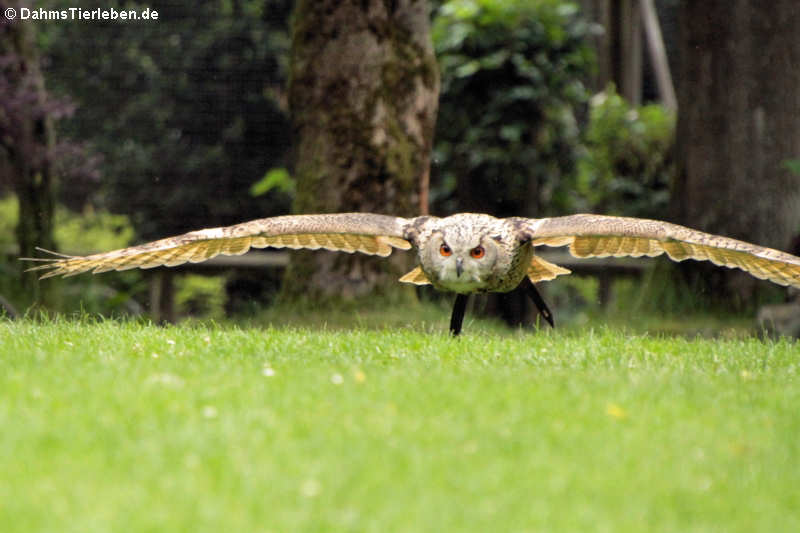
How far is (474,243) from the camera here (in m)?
Result: 6.09

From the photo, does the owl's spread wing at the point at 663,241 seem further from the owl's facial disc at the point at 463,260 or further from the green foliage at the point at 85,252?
the green foliage at the point at 85,252

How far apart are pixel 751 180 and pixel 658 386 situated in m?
5.24

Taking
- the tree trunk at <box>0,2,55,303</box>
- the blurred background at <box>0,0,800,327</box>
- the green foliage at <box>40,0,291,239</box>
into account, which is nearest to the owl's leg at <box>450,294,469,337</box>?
the blurred background at <box>0,0,800,327</box>

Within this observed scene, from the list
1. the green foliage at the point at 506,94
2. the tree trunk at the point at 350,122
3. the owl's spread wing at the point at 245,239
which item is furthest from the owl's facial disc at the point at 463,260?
the green foliage at the point at 506,94

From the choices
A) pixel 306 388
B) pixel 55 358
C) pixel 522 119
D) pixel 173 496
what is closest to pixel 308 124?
pixel 522 119

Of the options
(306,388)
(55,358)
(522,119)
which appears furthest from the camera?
(522,119)

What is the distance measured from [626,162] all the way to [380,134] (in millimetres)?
4674

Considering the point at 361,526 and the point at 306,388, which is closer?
the point at 361,526

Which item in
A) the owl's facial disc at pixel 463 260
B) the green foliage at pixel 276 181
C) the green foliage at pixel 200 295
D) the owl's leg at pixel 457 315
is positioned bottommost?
the green foliage at pixel 200 295

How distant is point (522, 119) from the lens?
11.8m

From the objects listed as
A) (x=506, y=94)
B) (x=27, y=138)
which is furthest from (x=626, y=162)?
(x=27, y=138)

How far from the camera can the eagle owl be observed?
6.08m

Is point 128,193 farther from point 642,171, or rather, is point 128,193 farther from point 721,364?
point 721,364

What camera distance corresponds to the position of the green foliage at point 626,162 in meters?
12.6
